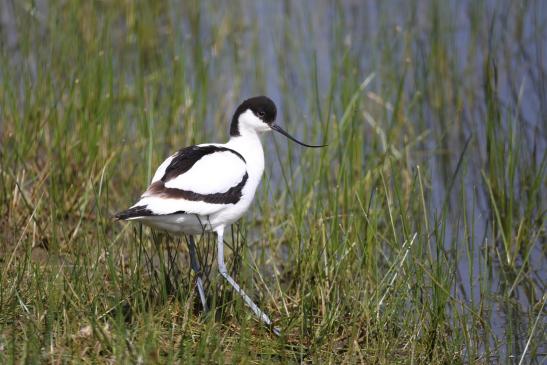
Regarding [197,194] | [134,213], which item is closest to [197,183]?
[197,194]

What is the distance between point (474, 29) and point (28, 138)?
379 centimetres

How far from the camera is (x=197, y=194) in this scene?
4.16m

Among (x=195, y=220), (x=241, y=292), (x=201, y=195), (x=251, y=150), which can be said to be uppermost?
(x=251, y=150)

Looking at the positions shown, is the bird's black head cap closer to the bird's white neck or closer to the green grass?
the bird's white neck

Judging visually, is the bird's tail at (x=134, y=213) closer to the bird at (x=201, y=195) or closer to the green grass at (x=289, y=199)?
the bird at (x=201, y=195)

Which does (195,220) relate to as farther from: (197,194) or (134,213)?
(134,213)

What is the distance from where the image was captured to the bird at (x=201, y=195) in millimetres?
4039

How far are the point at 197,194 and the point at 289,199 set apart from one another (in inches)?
78.6

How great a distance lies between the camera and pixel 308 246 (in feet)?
15.4

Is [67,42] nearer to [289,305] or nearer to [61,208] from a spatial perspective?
[61,208]

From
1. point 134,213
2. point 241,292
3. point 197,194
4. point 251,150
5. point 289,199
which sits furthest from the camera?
point 289,199

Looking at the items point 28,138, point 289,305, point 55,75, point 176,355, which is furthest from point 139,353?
point 55,75

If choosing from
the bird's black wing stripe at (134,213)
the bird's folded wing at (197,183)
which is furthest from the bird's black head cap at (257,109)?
the bird's black wing stripe at (134,213)

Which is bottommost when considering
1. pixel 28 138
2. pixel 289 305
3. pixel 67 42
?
pixel 289 305
